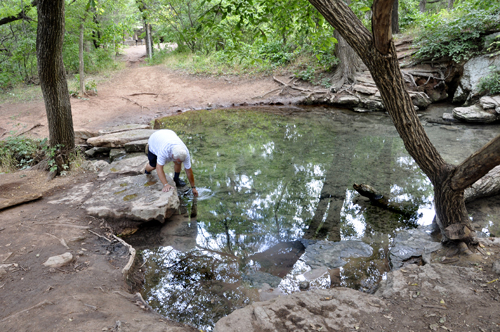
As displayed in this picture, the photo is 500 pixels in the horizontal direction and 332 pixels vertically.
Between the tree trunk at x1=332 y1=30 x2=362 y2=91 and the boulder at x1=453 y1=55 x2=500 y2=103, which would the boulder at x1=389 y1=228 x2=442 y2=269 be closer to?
the boulder at x1=453 y1=55 x2=500 y2=103

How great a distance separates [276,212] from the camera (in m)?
5.75

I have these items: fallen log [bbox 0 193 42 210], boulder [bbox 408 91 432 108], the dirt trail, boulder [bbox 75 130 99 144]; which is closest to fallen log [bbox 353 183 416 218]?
fallen log [bbox 0 193 42 210]

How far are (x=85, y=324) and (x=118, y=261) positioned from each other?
1.38 metres

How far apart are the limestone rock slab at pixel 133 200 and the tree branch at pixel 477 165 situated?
4028mm

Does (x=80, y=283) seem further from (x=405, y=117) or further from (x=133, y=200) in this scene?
(x=405, y=117)

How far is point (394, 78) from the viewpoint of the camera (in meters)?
3.46

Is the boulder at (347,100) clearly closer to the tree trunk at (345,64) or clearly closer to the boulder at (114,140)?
the tree trunk at (345,64)

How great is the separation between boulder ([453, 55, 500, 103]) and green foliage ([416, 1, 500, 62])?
1.29 feet

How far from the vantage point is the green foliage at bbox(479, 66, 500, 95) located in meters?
10.8

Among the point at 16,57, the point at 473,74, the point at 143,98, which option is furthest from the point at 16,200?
the point at 473,74

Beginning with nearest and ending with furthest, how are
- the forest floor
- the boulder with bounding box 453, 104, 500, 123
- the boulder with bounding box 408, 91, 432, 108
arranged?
the forest floor, the boulder with bounding box 453, 104, 500, 123, the boulder with bounding box 408, 91, 432, 108

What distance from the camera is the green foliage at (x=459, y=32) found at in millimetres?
12188

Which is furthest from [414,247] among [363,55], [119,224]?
[119,224]

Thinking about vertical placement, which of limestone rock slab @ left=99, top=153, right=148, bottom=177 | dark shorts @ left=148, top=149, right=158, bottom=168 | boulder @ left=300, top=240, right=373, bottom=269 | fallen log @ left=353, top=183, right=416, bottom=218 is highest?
dark shorts @ left=148, top=149, right=158, bottom=168
